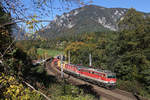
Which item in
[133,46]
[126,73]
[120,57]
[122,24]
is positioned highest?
[122,24]

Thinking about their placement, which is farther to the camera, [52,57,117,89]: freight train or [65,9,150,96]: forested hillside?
[65,9,150,96]: forested hillside

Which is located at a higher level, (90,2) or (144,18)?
(144,18)

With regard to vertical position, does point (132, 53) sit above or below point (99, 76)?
above

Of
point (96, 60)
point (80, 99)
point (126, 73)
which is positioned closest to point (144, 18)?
point (126, 73)

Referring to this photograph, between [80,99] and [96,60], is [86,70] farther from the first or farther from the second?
[80,99]

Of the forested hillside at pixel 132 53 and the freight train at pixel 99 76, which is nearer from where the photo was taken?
the freight train at pixel 99 76

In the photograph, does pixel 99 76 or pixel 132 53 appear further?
pixel 132 53

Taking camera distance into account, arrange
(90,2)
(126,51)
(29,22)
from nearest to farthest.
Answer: (29,22) < (90,2) < (126,51)

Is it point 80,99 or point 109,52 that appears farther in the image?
point 109,52

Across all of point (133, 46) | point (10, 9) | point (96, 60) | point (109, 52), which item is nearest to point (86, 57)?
point (96, 60)

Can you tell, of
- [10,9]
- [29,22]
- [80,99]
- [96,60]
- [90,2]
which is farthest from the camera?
[96,60]

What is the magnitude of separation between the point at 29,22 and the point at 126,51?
21496 millimetres

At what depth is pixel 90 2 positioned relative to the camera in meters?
2.98

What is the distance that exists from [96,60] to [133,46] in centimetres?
1041
